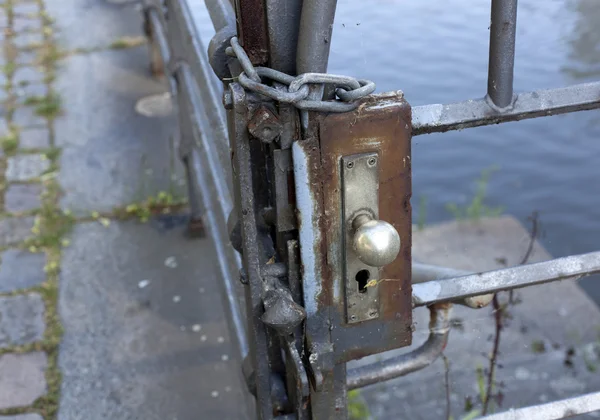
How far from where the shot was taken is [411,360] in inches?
55.9

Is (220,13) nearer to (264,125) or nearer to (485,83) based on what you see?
(264,125)

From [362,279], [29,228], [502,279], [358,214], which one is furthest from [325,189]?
[29,228]

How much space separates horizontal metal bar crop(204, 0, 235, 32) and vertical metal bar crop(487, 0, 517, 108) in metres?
0.45

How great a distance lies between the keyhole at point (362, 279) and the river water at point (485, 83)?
15.4 inches

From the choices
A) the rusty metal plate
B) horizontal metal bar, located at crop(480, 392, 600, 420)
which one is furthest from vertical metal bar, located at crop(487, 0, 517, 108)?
horizontal metal bar, located at crop(480, 392, 600, 420)

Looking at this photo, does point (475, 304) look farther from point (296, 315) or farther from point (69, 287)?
point (69, 287)

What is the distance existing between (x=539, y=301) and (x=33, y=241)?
96.7 inches

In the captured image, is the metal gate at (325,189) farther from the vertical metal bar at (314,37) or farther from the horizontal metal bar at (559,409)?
the horizontal metal bar at (559,409)

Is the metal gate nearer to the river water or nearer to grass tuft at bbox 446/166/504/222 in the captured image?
the river water

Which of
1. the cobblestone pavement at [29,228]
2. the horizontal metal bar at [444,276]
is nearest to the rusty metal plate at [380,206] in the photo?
the horizontal metal bar at [444,276]

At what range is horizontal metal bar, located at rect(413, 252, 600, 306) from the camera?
1.25 m

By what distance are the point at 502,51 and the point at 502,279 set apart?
0.43 m

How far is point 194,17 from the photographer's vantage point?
→ 80.2 inches

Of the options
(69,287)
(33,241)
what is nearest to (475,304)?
(69,287)
